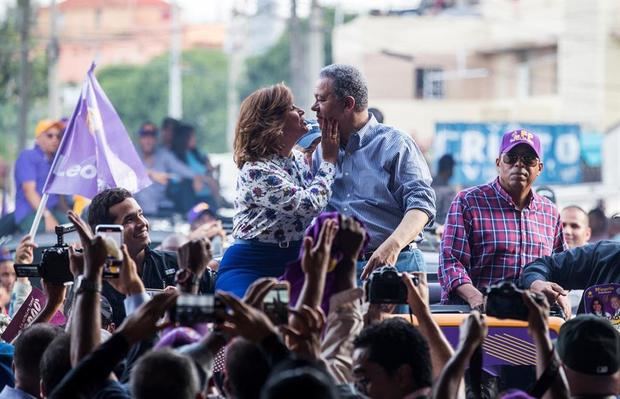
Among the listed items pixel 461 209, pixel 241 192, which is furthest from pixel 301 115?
pixel 461 209

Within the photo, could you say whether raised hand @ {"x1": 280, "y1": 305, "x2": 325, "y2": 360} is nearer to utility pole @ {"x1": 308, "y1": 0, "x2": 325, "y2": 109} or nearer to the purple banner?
the purple banner

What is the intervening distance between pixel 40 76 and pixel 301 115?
149 feet

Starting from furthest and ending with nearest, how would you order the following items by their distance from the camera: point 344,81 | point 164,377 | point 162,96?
point 162,96, point 344,81, point 164,377

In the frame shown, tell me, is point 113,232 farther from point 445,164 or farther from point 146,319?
point 445,164

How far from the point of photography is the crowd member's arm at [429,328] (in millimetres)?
6086

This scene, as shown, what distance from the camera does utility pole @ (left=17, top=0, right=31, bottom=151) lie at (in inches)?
1362

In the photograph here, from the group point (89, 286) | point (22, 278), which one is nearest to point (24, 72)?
point (22, 278)

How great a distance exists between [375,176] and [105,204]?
1.46 meters

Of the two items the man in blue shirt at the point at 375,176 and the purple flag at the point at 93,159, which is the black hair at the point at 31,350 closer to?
the man in blue shirt at the point at 375,176

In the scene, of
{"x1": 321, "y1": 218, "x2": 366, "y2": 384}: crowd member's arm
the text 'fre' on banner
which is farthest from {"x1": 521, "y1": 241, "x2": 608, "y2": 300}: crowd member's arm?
the text 'fre' on banner

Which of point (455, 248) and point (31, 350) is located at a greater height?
point (455, 248)

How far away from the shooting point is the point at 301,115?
304 inches

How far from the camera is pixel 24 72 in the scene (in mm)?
34844

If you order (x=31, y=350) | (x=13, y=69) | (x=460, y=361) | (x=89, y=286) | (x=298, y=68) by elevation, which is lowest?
(x=31, y=350)
